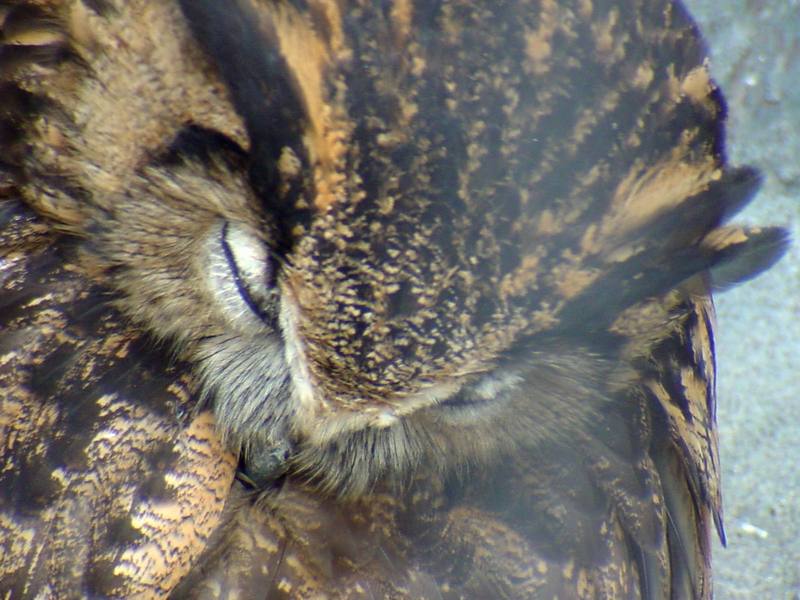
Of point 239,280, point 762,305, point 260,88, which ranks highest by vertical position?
point 260,88

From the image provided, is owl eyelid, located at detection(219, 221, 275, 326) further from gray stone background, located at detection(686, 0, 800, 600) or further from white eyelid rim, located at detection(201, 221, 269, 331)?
gray stone background, located at detection(686, 0, 800, 600)

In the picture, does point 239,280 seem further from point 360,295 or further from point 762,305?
point 762,305

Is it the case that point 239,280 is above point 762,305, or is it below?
above

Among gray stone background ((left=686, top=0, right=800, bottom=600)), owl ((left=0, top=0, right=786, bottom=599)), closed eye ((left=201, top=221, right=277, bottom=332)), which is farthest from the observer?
gray stone background ((left=686, top=0, right=800, bottom=600))

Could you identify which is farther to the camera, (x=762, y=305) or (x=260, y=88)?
(x=762, y=305)

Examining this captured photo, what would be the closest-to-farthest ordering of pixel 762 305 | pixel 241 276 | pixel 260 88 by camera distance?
pixel 260 88, pixel 241 276, pixel 762 305

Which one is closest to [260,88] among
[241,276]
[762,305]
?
[241,276]

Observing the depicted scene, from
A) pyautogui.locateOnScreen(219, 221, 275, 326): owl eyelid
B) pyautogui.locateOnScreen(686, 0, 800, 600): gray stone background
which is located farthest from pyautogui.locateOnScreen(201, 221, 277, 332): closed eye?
pyautogui.locateOnScreen(686, 0, 800, 600): gray stone background
